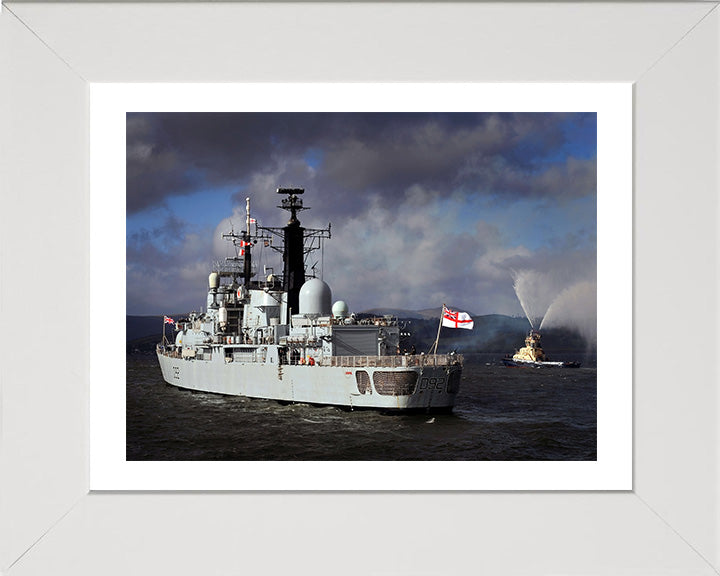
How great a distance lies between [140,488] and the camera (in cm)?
624

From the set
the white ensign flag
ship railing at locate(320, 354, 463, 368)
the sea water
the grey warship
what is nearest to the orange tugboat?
the sea water

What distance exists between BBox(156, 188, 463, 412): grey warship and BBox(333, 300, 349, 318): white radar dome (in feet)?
0.08

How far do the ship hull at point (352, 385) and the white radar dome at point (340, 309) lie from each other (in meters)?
1.83

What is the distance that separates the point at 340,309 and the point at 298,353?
5.11 ft

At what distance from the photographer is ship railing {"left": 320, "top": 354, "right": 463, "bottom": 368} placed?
14453 millimetres
